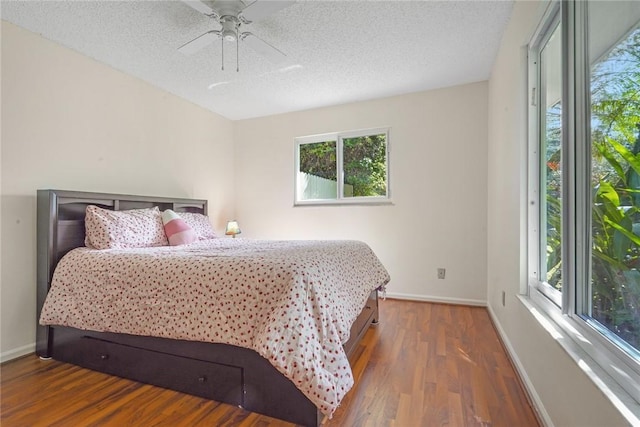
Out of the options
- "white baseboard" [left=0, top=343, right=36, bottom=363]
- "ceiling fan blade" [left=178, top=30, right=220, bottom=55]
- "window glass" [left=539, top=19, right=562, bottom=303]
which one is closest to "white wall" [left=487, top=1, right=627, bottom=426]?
"window glass" [left=539, top=19, right=562, bottom=303]

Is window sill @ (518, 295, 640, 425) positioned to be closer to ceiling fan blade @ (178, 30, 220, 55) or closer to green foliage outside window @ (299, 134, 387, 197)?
green foliage outside window @ (299, 134, 387, 197)

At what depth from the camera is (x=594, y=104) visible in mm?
1052

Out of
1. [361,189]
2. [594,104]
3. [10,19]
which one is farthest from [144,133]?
[594,104]

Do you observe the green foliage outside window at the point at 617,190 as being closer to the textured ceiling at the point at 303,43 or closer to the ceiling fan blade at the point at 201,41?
the textured ceiling at the point at 303,43

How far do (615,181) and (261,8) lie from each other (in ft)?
6.08

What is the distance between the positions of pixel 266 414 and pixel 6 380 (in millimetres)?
1639

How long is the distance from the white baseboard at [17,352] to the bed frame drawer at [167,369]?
590mm

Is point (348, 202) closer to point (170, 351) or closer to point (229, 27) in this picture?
point (229, 27)

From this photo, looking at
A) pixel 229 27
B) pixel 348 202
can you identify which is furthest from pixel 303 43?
pixel 348 202

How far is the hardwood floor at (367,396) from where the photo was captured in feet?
4.42

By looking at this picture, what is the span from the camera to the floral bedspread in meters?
1.19

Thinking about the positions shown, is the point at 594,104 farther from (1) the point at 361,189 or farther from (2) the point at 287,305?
(1) the point at 361,189

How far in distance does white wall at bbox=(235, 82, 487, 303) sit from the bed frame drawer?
2.36m

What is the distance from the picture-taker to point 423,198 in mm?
3293
